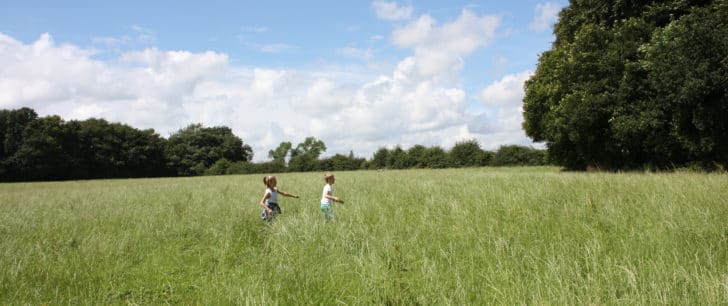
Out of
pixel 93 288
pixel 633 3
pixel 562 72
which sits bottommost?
pixel 93 288

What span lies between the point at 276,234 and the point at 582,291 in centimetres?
435

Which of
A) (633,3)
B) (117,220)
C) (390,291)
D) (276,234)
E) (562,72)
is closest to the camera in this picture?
(390,291)

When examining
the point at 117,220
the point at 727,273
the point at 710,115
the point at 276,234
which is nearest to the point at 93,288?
the point at 276,234

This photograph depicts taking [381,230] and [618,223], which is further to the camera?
[381,230]

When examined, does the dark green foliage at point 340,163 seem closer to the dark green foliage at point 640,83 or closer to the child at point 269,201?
the dark green foliage at point 640,83

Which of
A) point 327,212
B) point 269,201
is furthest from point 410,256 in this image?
point 269,201

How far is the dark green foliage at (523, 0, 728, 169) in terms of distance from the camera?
14547 millimetres

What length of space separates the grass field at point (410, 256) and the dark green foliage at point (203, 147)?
7013 centimetres

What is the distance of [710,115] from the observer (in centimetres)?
1484

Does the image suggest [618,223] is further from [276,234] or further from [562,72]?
[562,72]

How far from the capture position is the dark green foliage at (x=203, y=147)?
73.6 metres

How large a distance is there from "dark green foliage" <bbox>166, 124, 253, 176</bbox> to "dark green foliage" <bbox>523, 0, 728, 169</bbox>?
217 ft

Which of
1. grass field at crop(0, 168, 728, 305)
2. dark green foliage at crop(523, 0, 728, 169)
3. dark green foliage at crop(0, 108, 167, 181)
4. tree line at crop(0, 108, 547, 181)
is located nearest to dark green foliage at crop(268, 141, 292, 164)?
tree line at crop(0, 108, 547, 181)

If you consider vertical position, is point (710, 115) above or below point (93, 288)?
above
